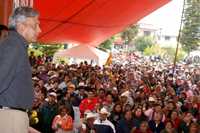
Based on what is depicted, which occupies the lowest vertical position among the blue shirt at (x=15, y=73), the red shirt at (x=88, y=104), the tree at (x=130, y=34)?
the red shirt at (x=88, y=104)

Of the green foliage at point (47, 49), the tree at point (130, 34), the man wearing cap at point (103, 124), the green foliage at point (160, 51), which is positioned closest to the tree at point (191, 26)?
the tree at point (130, 34)

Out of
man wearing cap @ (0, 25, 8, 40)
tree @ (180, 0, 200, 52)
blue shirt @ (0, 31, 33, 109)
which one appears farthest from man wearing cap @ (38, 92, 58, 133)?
tree @ (180, 0, 200, 52)

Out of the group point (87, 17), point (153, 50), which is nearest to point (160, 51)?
point (153, 50)

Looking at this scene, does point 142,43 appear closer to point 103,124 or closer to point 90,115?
point 90,115

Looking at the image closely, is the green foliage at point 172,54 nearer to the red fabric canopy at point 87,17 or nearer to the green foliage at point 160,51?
the green foliage at point 160,51

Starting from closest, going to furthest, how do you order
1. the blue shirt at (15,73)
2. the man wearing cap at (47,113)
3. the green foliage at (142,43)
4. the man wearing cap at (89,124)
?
the blue shirt at (15,73), the man wearing cap at (89,124), the man wearing cap at (47,113), the green foliage at (142,43)

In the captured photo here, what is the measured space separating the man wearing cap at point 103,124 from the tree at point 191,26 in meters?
37.5

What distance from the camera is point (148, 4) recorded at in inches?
805

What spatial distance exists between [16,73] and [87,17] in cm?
1745

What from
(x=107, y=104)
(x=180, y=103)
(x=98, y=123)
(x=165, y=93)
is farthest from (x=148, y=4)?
(x=98, y=123)

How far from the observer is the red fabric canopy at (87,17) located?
57.1ft

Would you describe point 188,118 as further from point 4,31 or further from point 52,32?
point 52,32

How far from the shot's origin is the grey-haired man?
2365 millimetres

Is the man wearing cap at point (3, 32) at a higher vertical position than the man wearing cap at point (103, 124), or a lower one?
higher
